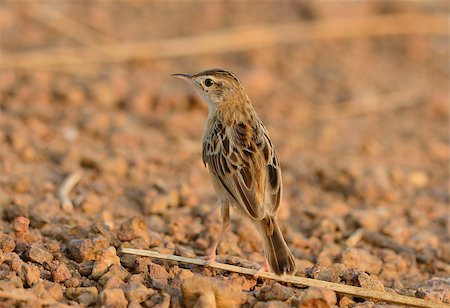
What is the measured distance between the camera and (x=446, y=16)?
14320mm

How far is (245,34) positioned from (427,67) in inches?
129

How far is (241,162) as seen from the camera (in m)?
5.82

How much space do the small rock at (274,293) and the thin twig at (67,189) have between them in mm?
2499

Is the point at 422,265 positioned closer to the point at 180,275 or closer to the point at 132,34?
the point at 180,275

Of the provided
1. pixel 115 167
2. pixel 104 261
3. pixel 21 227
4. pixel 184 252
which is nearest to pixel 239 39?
pixel 115 167

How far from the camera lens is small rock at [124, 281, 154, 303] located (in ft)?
15.5

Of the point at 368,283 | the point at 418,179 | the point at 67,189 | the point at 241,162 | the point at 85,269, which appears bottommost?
the point at 85,269

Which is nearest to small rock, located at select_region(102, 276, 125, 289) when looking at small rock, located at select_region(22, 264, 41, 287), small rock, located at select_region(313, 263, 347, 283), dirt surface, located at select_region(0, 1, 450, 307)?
dirt surface, located at select_region(0, 1, 450, 307)

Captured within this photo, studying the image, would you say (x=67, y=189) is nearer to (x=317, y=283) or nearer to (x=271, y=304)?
(x=317, y=283)

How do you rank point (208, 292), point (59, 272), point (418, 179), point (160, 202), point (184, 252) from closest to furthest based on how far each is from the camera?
point (208, 292) < point (59, 272) < point (184, 252) < point (160, 202) < point (418, 179)

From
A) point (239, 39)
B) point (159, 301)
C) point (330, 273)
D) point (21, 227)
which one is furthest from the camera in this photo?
point (239, 39)

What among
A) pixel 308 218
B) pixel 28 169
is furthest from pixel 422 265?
pixel 28 169

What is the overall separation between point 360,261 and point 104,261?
2181 millimetres

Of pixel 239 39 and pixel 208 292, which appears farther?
pixel 239 39
